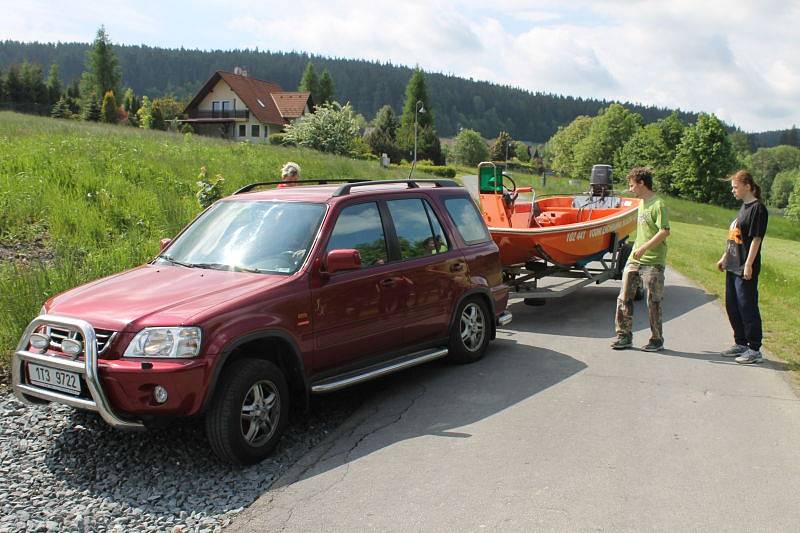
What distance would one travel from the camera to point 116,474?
15.9 feet

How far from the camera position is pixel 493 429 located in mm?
5660

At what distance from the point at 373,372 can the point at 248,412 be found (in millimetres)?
1320

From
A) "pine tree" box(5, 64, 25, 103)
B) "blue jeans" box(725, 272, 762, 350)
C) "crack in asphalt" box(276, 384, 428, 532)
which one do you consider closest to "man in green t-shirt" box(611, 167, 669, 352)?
"blue jeans" box(725, 272, 762, 350)

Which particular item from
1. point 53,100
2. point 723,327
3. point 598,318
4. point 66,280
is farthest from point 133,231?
point 53,100

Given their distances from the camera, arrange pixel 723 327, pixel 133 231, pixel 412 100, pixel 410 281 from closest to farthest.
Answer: pixel 410 281
pixel 723 327
pixel 133 231
pixel 412 100

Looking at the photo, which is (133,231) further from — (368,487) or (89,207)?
(368,487)

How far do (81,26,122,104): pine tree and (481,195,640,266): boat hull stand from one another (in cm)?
10166

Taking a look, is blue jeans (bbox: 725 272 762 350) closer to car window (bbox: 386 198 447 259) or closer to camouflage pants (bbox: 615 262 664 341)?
camouflage pants (bbox: 615 262 664 341)

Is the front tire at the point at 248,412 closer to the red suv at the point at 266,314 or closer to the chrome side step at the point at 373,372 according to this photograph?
the red suv at the point at 266,314

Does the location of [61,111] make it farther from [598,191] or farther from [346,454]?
[346,454]

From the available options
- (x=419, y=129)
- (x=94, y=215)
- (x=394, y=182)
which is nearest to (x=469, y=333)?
(x=394, y=182)

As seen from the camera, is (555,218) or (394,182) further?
(555,218)

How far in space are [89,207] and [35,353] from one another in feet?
27.2

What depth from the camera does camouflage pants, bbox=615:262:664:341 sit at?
8188 millimetres
